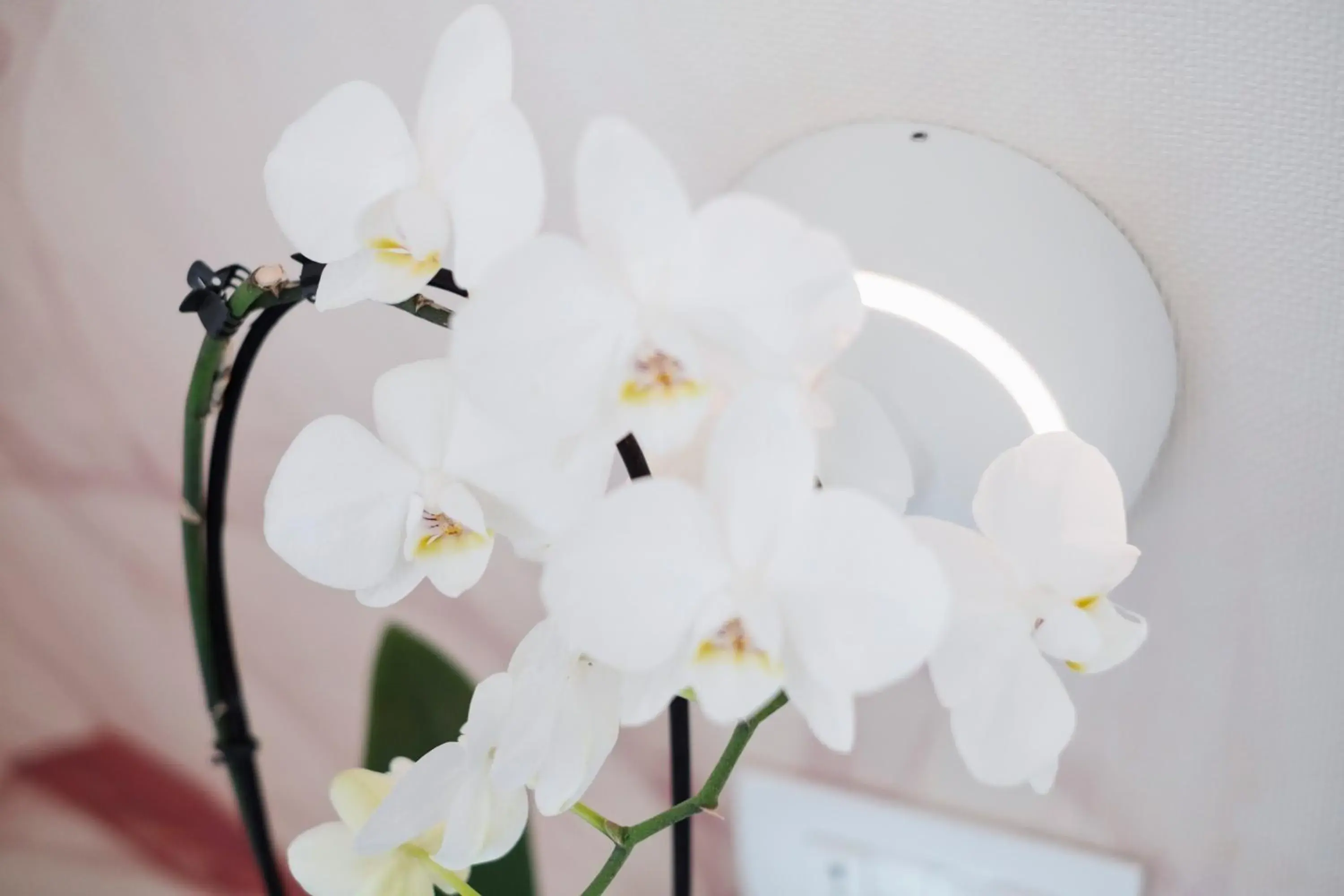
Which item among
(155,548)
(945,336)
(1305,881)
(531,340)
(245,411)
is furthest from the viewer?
(155,548)

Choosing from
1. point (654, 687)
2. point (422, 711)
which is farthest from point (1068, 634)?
point (422, 711)

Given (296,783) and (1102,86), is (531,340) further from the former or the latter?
(296,783)

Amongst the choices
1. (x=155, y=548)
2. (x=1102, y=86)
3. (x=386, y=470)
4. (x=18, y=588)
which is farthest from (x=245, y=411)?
(x=1102, y=86)

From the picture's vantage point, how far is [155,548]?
872mm

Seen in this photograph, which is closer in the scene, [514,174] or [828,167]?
[514,174]

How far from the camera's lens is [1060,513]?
30cm

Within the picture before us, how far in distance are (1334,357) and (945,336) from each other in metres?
0.21

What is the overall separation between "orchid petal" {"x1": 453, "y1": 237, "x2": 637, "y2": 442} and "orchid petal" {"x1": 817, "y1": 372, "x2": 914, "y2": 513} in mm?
68

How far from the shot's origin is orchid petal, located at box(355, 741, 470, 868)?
0.32 m

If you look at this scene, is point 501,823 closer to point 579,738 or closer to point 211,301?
point 579,738

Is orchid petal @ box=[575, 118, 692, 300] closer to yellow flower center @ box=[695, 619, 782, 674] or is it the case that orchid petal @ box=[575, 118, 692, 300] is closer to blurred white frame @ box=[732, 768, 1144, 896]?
yellow flower center @ box=[695, 619, 782, 674]

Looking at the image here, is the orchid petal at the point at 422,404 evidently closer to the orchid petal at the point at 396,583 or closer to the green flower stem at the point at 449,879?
the orchid petal at the point at 396,583

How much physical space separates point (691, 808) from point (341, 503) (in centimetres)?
15

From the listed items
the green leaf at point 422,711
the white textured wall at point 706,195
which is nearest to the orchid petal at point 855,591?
the white textured wall at point 706,195
